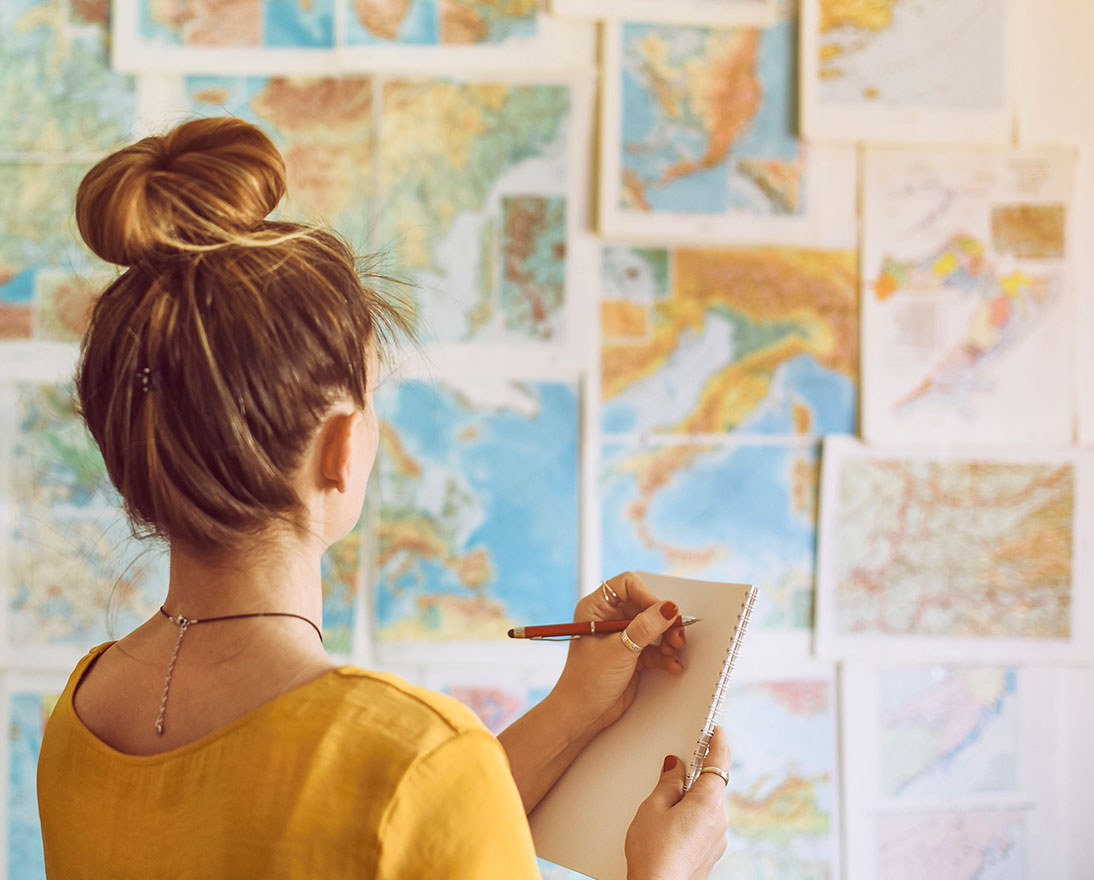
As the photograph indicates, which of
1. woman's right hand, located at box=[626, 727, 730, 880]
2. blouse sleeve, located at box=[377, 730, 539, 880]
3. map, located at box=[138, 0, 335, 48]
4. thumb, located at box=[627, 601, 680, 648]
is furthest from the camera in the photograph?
map, located at box=[138, 0, 335, 48]

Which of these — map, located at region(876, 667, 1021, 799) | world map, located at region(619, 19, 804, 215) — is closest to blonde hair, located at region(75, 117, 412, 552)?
world map, located at region(619, 19, 804, 215)

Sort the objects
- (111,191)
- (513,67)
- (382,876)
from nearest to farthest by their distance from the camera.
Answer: (382,876)
(111,191)
(513,67)

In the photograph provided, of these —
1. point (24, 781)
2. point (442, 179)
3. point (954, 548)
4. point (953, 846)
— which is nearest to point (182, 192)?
point (442, 179)

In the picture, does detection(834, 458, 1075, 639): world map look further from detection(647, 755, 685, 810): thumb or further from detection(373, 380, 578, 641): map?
Answer: detection(647, 755, 685, 810): thumb

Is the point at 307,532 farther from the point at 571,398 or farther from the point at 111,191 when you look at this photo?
the point at 571,398

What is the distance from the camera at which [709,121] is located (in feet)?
4.17

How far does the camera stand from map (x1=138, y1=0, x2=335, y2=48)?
1234mm

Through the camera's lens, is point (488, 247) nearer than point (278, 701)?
No

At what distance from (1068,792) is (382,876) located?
1255 millimetres

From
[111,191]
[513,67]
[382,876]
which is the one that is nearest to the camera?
[382,876]

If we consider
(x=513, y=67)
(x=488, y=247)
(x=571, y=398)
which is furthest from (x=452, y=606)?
(x=513, y=67)

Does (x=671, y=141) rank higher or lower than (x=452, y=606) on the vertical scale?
higher

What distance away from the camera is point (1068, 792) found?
1.33m

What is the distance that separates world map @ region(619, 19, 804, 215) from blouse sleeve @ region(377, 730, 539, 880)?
940mm
